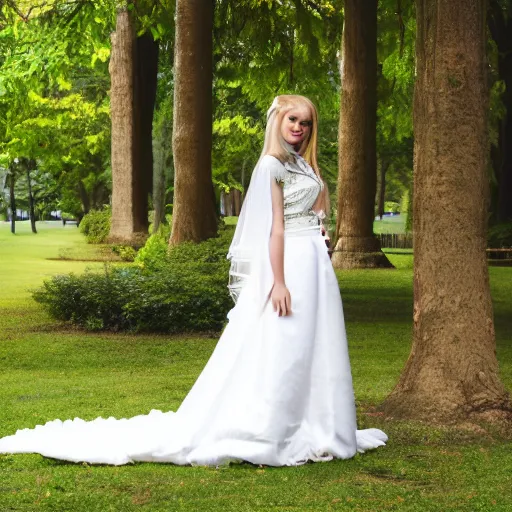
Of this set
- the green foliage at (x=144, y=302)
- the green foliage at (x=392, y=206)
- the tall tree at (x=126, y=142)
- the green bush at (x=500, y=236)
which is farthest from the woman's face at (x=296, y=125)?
the green foliage at (x=392, y=206)

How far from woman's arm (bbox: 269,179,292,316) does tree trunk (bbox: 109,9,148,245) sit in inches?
1105

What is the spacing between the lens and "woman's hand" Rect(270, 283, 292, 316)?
281 inches

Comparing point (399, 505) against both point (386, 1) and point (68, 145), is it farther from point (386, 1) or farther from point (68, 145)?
point (68, 145)

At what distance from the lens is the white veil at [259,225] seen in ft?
23.6

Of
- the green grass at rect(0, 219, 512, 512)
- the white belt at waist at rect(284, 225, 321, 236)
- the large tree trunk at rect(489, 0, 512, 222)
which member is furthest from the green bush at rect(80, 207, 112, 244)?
the white belt at waist at rect(284, 225, 321, 236)

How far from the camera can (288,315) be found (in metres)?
7.21

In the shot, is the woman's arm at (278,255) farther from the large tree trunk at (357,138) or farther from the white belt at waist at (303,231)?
the large tree trunk at (357,138)

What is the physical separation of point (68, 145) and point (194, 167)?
102 ft

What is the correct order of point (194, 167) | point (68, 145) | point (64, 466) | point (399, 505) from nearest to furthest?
point (399, 505) < point (64, 466) < point (194, 167) < point (68, 145)

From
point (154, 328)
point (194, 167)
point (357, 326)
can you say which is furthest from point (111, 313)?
point (194, 167)

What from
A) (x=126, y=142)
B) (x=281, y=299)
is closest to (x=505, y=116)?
(x=126, y=142)

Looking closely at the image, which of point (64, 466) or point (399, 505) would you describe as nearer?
point (399, 505)

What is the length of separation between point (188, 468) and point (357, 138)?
19385 millimetres

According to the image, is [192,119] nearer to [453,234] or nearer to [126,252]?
[126,252]
